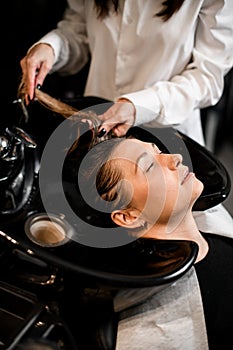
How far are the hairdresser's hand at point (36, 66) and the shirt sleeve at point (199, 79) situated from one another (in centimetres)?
25

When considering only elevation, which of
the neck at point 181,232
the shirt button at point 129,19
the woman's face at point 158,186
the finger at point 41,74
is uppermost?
the shirt button at point 129,19

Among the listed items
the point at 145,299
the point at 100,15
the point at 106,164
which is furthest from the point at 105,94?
the point at 145,299

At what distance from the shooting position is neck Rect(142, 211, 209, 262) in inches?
47.3

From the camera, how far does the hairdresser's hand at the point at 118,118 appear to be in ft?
4.46

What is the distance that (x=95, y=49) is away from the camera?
66.7 inches

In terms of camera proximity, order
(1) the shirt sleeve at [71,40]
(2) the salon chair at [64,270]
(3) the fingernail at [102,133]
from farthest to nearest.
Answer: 1. (1) the shirt sleeve at [71,40]
2. (3) the fingernail at [102,133]
3. (2) the salon chair at [64,270]

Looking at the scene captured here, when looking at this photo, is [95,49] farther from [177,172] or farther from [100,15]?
[177,172]

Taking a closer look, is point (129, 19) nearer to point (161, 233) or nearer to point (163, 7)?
point (163, 7)

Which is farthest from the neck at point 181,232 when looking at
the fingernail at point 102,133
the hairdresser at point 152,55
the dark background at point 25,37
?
the dark background at point 25,37

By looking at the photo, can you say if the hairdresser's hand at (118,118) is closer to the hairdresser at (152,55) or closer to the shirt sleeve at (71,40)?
the hairdresser at (152,55)

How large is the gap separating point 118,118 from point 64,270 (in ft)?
1.66

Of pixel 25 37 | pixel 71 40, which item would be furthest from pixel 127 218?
pixel 25 37

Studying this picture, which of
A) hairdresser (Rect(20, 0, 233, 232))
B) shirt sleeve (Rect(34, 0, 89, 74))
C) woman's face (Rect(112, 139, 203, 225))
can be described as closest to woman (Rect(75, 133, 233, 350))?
woman's face (Rect(112, 139, 203, 225))

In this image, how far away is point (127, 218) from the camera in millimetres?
1205
